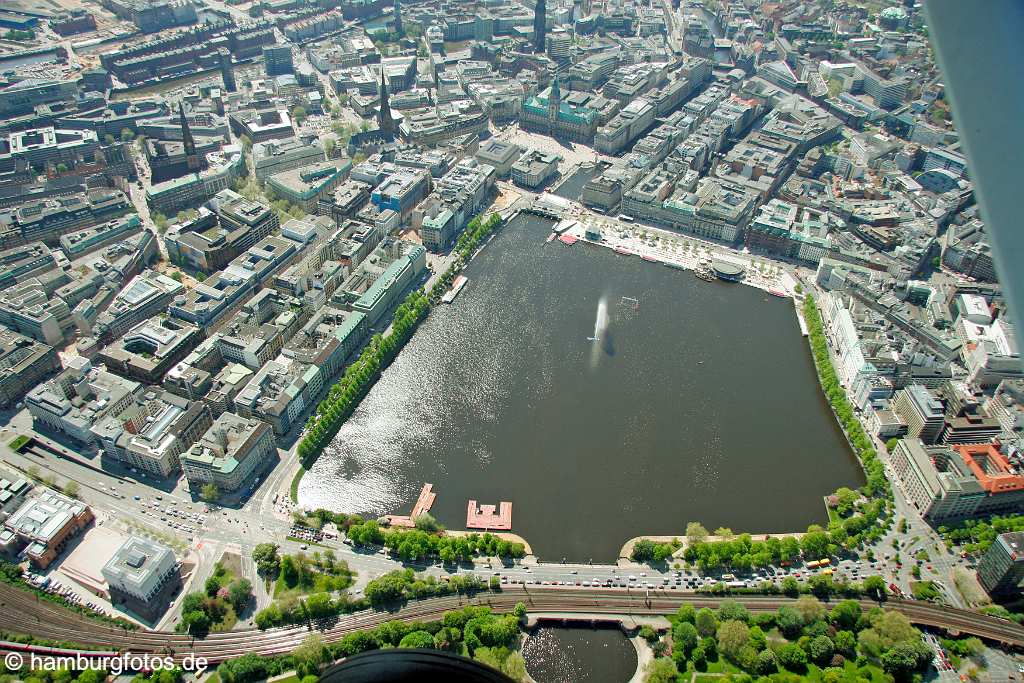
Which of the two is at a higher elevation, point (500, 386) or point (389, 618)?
point (500, 386)

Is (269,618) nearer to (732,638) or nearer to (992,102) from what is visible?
(732,638)

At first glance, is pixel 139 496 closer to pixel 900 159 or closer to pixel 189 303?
pixel 189 303

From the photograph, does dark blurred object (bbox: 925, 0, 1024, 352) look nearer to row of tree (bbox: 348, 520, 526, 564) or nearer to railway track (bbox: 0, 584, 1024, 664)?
railway track (bbox: 0, 584, 1024, 664)

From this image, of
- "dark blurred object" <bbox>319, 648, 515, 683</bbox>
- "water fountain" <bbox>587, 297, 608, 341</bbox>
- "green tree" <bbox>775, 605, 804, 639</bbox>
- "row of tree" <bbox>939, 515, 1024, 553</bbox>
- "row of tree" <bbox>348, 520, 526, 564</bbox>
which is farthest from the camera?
"water fountain" <bbox>587, 297, 608, 341</bbox>

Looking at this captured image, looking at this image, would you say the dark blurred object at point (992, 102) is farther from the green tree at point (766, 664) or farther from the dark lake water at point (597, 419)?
the dark lake water at point (597, 419)

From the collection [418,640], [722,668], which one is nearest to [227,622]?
[418,640]

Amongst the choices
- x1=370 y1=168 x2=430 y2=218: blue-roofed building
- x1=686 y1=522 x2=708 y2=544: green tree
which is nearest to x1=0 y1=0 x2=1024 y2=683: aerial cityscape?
x1=370 y1=168 x2=430 y2=218: blue-roofed building
